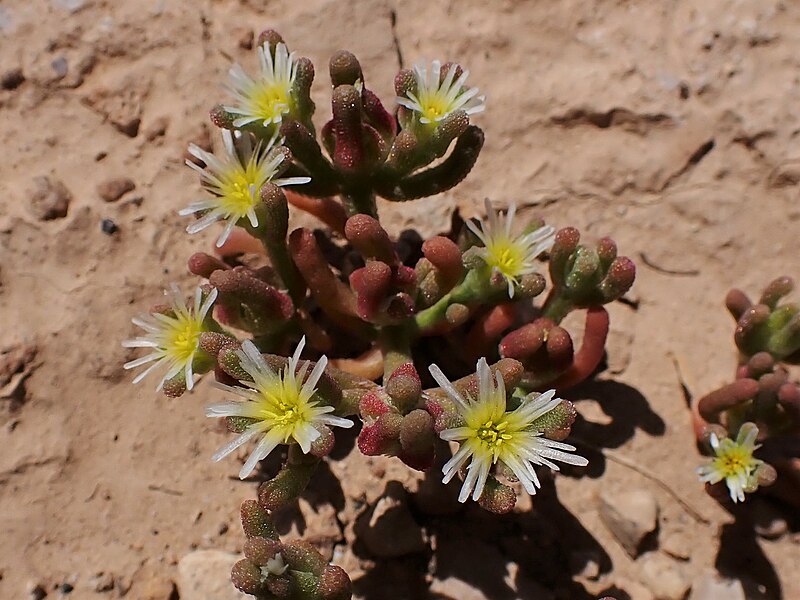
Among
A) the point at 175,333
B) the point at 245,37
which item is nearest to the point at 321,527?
the point at 175,333

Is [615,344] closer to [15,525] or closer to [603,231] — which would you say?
[603,231]

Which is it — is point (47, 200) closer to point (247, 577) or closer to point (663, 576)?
point (247, 577)

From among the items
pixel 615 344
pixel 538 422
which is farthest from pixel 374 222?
pixel 615 344

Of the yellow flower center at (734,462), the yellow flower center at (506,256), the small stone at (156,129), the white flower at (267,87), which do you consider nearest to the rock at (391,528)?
the yellow flower center at (506,256)

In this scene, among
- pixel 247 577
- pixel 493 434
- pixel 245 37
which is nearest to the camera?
pixel 247 577

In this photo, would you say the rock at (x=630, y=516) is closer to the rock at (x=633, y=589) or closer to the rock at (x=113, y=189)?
the rock at (x=633, y=589)

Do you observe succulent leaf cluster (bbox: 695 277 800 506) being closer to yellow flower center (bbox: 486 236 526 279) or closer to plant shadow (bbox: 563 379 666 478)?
plant shadow (bbox: 563 379 666 478)
